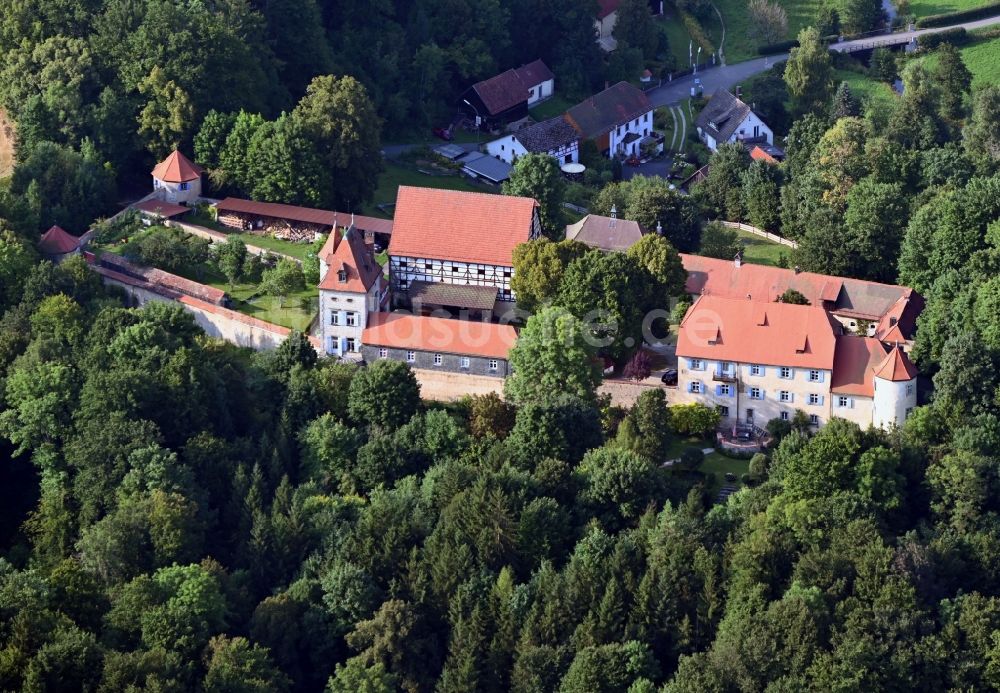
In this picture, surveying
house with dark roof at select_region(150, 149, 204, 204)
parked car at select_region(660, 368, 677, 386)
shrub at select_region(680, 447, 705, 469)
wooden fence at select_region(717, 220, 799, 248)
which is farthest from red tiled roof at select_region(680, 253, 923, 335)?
house with dark roof at select_region(150, 149, 204, 204)

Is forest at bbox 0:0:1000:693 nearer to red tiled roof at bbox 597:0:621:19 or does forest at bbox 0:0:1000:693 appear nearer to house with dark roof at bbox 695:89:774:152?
house with dark roof at bbox 695:89:774:152

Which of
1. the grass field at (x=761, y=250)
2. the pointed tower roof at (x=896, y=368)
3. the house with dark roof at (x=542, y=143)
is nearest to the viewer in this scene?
the pointed tower roof at (x=896, y=368)

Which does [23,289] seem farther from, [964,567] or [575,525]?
[964,567]

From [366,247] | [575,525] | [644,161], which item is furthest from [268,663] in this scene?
[644,161]

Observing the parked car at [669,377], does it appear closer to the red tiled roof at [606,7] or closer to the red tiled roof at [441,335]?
the red tiled roof at [441,335]

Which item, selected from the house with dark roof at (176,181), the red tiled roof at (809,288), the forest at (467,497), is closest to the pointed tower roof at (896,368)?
the forest at (467,497)

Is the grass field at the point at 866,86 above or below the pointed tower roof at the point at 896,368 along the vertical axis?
above

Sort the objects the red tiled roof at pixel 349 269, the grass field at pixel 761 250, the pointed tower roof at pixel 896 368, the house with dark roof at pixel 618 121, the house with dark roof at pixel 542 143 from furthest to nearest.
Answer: the house with dark roof at pixel 618 121 → the house with dark roof at pixel 542 143 → the grass field at pixel 761 250 → the red tiled roof at pixel 349 269 → the pointed tower roof at pixel 896 368
